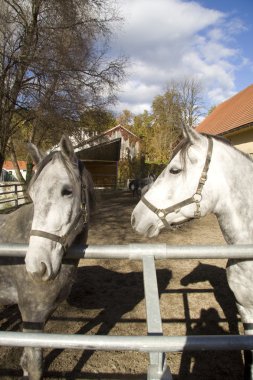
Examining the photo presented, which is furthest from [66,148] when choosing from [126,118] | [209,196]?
[126,118]

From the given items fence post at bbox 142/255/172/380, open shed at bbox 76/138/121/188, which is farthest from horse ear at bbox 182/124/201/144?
open shed at bbox 76/138/121/188

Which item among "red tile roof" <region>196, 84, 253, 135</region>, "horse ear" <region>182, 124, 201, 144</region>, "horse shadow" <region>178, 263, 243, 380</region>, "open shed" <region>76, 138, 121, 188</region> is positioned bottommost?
"horse shadow" <region>178, 263, 243, 380</region>

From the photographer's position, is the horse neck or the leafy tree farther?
the leafy tree

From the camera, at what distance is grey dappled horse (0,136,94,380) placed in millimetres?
1754

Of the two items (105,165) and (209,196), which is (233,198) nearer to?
(209,196)

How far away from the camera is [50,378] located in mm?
2680

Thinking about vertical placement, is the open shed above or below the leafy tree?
below

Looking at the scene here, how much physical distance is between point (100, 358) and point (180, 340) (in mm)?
2368

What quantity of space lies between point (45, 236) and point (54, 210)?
7.1 inches

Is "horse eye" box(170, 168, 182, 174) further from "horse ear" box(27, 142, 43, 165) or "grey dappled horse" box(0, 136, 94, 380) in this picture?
"horse ear" box(27, 142, 43, 165)

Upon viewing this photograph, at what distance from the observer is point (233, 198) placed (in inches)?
84.0

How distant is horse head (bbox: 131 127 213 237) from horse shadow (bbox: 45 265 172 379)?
159 centimetres

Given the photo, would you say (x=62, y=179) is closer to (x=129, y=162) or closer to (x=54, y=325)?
(x=54, y=325)

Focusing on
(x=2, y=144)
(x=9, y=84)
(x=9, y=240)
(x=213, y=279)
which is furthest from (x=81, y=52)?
(x=9, y=240)
